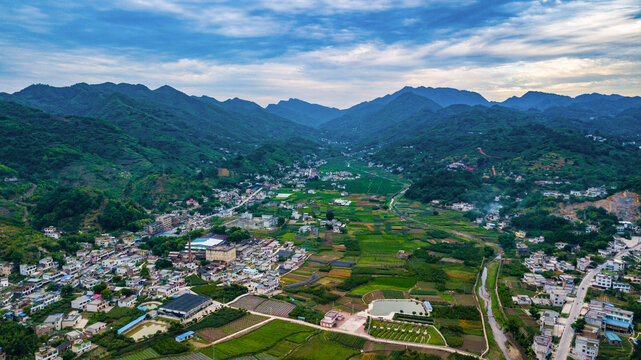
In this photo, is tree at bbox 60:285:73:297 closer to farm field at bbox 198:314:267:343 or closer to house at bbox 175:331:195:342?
house at bbox 175:331:195:342

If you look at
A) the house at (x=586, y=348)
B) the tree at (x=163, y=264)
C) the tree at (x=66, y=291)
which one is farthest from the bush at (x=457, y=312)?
the tree at (x=66, y=291)

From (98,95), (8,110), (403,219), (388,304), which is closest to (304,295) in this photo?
(388,304)

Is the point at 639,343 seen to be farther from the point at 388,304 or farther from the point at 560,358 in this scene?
the point at 388,304

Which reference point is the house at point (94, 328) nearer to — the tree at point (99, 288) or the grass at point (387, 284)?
the tree at point (99, 288)

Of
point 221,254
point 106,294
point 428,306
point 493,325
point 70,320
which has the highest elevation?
point 106,294

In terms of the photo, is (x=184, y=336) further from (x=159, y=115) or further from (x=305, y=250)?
(x=159, y=115)

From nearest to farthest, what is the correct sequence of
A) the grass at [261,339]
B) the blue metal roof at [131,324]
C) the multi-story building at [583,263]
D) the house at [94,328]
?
the grass at [261,339] → the blue metal roof at [131,324] → the house at [94,328] → the multi-story building at [583,263]

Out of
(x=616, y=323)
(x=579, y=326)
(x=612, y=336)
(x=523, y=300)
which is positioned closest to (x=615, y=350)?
(x=612, y=336)
